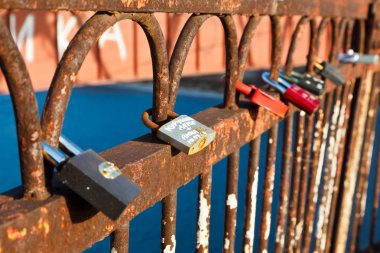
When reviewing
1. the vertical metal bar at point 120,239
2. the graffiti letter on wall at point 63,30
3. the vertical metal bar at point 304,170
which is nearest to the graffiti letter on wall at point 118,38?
the graffiti letter on wall at point 63,30

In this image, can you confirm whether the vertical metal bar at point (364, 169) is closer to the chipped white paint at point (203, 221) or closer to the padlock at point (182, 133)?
the chipped white paint at point (203, 221)

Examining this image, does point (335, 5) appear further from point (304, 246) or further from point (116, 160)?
point (116, 160)

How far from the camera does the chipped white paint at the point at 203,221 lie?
3.56 ft

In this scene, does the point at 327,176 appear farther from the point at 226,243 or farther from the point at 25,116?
the point at 25,116

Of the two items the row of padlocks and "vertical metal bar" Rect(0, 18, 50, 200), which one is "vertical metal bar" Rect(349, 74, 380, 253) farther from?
"vertical metal bar" Rect(0, 18, 50, 200)

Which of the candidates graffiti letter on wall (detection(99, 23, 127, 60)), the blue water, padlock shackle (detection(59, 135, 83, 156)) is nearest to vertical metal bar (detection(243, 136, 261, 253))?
padlock shackle (detection(59, 135, 83, 156))

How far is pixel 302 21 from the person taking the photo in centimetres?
149

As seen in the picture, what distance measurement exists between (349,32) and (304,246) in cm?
95

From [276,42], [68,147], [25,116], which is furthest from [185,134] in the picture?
[276,42]

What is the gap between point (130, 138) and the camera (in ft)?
18.3

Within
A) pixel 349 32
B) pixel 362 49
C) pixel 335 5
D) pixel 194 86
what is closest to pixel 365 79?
pixel 362 49

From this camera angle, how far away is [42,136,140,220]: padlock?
65 cm

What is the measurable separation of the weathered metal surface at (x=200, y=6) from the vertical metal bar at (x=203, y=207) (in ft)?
1.18

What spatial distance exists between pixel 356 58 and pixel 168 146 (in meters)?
1.47
